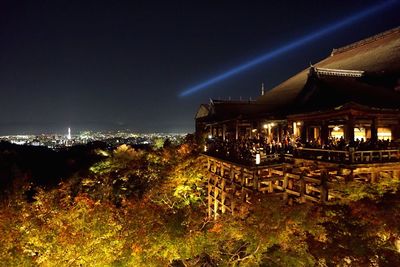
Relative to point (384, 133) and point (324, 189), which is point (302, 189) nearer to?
point (324, 189)

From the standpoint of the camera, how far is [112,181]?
27906 millimetres

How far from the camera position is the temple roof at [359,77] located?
15.2 metres

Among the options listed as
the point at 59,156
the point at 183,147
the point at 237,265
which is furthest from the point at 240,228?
the point at 59,156

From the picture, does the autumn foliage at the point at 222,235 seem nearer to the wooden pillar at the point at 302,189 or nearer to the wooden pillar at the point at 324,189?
the wooden pillar at the point at 324,189

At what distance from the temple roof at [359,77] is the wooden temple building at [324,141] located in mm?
54

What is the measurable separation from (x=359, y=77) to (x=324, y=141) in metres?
6.27

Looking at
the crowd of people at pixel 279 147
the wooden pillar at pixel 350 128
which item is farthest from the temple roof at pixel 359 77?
the crowd of people at pixel 279 147

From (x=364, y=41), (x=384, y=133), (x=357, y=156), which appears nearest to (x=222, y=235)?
(x=357, y=156)

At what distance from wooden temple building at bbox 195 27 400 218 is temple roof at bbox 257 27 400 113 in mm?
54

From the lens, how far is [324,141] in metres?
16.1

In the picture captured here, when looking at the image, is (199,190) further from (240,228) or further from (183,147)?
(240,228)

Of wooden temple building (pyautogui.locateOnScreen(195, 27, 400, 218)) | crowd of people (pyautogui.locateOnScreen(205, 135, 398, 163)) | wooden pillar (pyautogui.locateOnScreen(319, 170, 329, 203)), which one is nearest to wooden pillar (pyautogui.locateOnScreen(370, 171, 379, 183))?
wooden temple building (pyautogui.locateOnScreen(195, 27, 400, 218))

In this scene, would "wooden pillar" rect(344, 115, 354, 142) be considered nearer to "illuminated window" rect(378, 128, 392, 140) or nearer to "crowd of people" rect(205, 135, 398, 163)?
"crowd of people" rect(205, 135, 398, 163)

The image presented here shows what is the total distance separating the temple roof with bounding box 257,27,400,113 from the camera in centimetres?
1522
